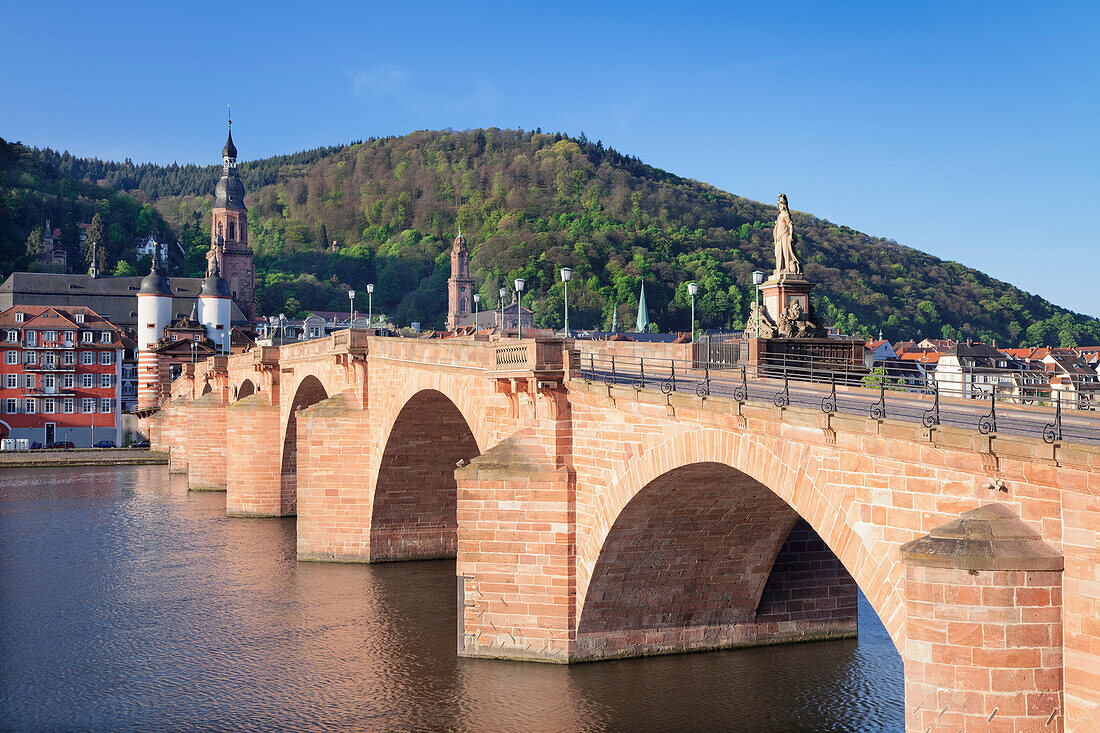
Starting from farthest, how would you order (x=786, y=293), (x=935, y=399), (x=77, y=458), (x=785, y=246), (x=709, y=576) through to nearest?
(x=77, y=458), (x=785, y=246), (x=786, y=293), (x=709, y=576), (x=935, y=399)

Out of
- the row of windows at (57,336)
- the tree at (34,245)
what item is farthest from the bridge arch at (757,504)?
the tree at (34,245)

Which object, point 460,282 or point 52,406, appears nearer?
point 52,406

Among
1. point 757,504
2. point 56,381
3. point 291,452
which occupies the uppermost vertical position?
point 56,381

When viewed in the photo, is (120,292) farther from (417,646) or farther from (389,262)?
(417,646)

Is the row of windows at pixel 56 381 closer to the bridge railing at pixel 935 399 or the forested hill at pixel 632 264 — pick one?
the forested hill at pixel 632 264

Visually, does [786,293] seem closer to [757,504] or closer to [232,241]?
[757,504]

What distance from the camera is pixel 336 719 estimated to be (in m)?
20.6

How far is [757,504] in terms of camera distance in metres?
21.3

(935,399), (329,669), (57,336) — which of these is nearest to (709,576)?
(329,669)

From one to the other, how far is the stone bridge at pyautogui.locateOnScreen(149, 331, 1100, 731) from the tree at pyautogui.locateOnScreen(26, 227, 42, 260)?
107m

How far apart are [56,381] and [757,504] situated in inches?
3415

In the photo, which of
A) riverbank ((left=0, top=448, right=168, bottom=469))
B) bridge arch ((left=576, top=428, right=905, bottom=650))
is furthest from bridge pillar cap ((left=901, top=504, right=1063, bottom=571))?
riverbank ((left=0, top=448, right=168, bottom=469))

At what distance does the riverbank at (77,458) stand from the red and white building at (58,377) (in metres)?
10.1

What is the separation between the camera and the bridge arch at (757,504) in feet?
44.9
